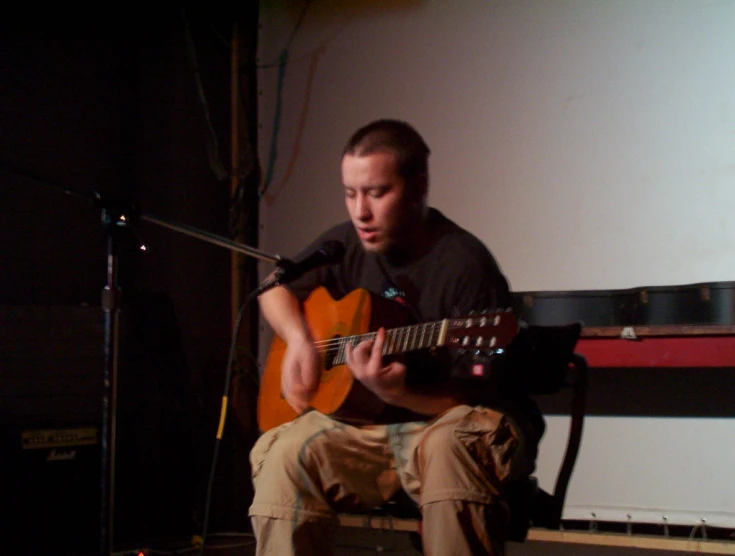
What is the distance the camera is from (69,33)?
3.31 meters

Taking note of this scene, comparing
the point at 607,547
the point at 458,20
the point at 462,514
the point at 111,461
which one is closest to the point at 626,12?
the point at 458,20

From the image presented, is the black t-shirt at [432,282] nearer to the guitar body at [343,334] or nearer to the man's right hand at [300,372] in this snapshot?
the guitar body at [343,334]

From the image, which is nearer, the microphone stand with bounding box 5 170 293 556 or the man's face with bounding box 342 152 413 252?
the microphone stand with bounding box 5 170 293 556

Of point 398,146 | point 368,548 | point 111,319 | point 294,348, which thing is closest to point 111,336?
point 111,319

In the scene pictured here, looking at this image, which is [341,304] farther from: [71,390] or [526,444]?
[71,390]

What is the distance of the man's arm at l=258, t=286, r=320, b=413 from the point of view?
196cm

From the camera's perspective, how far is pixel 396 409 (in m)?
1.81

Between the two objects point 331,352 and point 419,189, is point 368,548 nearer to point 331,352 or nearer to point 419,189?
point 331,352

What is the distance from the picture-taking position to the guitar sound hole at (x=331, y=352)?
1919 mm

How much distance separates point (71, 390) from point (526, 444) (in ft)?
5.89

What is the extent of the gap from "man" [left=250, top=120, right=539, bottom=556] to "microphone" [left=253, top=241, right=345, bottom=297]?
8 centimetres

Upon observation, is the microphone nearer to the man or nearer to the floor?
the man

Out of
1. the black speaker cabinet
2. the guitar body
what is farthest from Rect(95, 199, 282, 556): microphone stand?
the black speaker cabinet

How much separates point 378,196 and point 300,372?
495mm
